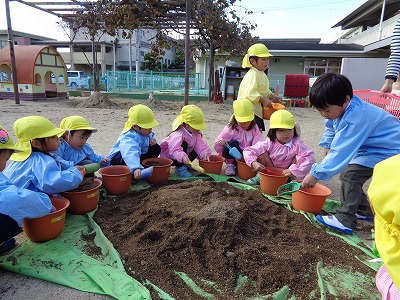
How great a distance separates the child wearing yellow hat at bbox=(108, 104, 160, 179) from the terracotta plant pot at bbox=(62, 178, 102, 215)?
495mm

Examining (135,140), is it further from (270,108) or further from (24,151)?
(270,108)

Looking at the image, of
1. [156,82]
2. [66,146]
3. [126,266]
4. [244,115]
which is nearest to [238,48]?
[156,82]

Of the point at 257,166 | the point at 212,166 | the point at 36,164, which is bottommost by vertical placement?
the point at 212,166

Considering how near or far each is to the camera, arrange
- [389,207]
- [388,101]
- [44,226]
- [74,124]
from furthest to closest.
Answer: [388,101], [74,124], [44,226], [389,207]

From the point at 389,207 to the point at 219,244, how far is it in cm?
119

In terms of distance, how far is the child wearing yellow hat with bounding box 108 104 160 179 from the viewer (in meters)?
2.86

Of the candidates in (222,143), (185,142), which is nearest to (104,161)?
(185,142)

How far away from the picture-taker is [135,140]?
308 centimetres

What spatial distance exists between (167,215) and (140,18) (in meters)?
7.80

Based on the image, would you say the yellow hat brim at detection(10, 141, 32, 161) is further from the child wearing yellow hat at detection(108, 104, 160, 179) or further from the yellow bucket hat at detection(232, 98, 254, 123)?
the yellow bucket hat at detection(232, 98, 254, 123)

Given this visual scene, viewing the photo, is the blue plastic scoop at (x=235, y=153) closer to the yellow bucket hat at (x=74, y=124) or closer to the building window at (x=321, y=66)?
the yellow bucket hat at (x=74, y=124)

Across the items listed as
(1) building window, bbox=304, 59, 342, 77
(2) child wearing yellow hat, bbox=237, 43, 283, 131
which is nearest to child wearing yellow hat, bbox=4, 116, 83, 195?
(2) child wearing yellow hat, bbox=237, 43, 283, 131

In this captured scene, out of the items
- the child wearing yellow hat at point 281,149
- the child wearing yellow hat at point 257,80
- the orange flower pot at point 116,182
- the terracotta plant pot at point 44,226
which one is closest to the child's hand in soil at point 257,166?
the child wearing yellow hat at point 281,149

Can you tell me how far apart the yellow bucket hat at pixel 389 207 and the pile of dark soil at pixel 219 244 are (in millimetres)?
745
